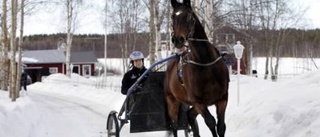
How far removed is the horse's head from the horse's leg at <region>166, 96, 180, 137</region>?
214cm

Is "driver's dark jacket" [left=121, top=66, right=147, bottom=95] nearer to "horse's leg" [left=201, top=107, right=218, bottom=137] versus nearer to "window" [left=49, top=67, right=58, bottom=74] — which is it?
"horse's leg" [left=201, top=107, right=218, bottom=137]

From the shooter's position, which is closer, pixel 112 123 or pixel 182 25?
pixel 182 25

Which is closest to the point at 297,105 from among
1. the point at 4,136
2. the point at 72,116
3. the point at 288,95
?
the point at 288,95

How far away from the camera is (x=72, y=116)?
610 inches

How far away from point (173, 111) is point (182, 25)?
2576mm

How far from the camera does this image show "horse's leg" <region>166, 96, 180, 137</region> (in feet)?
25.4

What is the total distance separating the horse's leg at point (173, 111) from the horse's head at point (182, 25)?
214 centimetres

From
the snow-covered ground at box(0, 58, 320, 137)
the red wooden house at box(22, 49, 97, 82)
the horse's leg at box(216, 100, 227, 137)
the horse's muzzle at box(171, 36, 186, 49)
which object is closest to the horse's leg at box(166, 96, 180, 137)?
the snow-covered ground at box(0, 58, 320, 137)

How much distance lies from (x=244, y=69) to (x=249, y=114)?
122 ft

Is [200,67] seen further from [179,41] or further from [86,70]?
→ [86,70]

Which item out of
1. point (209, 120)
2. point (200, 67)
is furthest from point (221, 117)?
point (200, 67)

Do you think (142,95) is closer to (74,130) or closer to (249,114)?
(249,114)

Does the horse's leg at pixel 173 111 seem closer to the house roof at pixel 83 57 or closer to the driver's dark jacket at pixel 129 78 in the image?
the driver's dark jacket at pixel 129 78

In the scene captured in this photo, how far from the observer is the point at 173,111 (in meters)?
7.96
